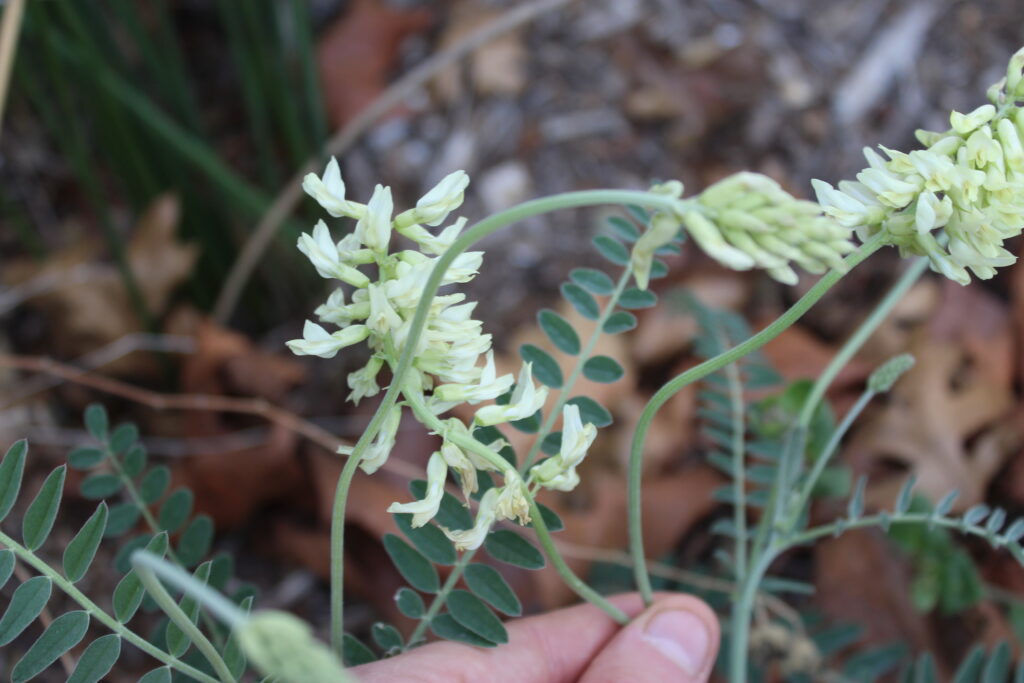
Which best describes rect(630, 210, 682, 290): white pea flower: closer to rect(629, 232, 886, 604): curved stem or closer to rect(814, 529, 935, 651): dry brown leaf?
rect(629, 232, 886, 604): curved stem

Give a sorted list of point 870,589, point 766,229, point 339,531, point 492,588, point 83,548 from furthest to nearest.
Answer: point 870,589, point 492,588, point 83,548, point 339,531, point 766,229

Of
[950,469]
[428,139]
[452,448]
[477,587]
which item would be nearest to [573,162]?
[428,139]

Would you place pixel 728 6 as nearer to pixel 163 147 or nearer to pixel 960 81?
pixel 960 81

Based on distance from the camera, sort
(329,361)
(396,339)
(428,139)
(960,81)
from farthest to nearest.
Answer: (428,139) → (960,81) → (329,361) → (396,339)

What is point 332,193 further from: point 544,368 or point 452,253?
point 544,368

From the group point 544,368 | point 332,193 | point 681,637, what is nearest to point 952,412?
point 681,637

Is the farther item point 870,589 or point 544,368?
point 870,589
